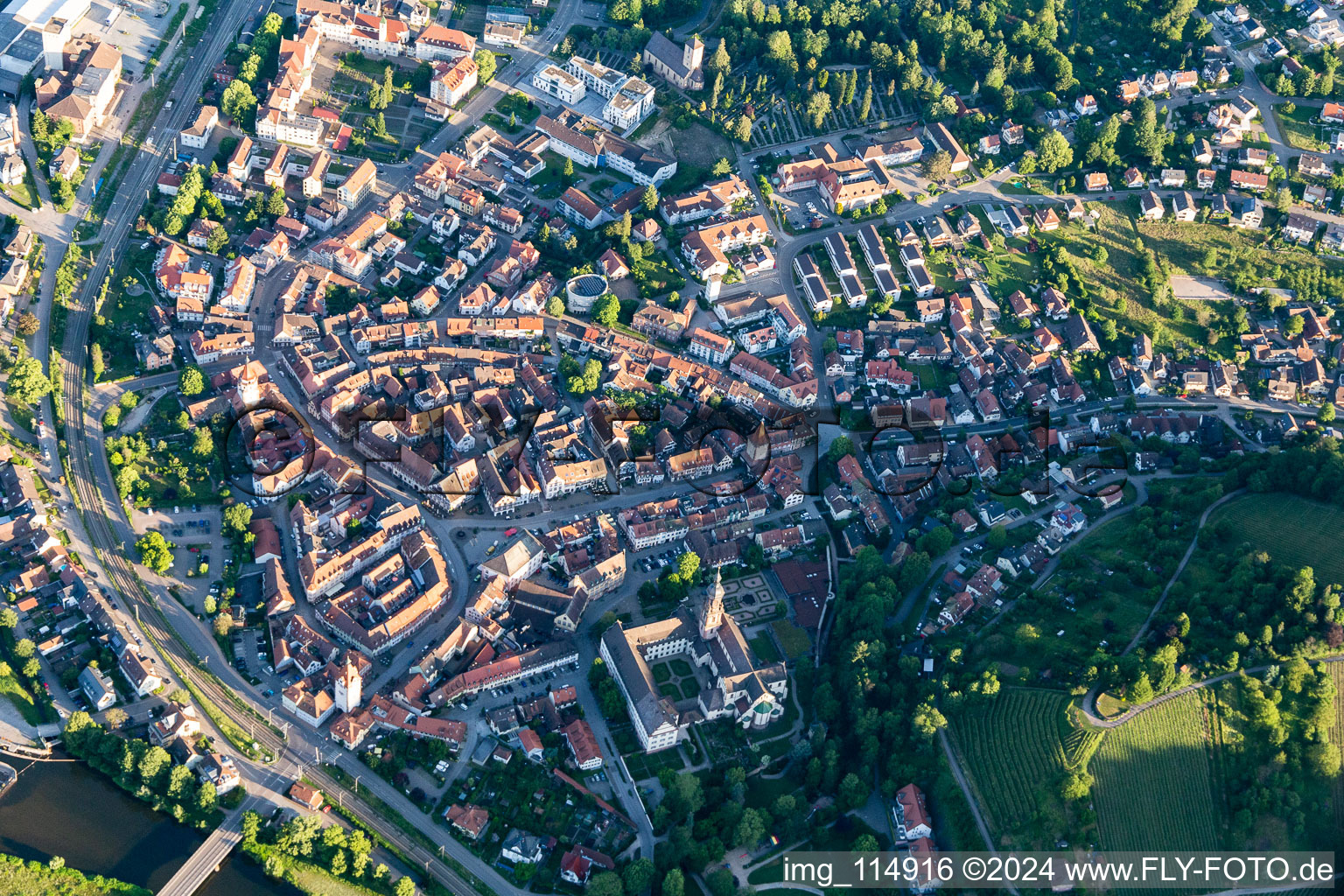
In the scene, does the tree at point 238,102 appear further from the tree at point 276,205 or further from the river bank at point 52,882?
the river bank at point 52,882

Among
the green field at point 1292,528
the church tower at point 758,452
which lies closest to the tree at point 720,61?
the church tower at point 758,452

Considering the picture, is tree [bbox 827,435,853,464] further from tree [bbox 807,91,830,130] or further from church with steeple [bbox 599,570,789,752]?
tree [bbox 807,91,830,130]

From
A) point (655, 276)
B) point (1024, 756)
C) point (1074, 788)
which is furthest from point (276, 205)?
point (1074, 788)

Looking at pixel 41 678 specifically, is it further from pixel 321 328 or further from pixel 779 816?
pixel 779 816

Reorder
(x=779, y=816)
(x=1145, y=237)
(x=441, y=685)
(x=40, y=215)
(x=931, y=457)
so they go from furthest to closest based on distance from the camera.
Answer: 1. (x=1145, y=237)
2. (x=40, y=215)
3. (x=931, y=457)
4. (x=441, y=685)
5. (x=779, y=816)

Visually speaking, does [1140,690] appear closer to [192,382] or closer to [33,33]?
[192,382]

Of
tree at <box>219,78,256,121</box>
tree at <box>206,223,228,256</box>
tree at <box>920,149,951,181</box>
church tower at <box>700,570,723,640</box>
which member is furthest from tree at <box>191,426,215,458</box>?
tree at <box>920,149,951,181</box>

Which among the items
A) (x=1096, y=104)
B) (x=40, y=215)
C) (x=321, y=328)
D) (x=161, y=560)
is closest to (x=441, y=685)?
(x=161, y=560)
